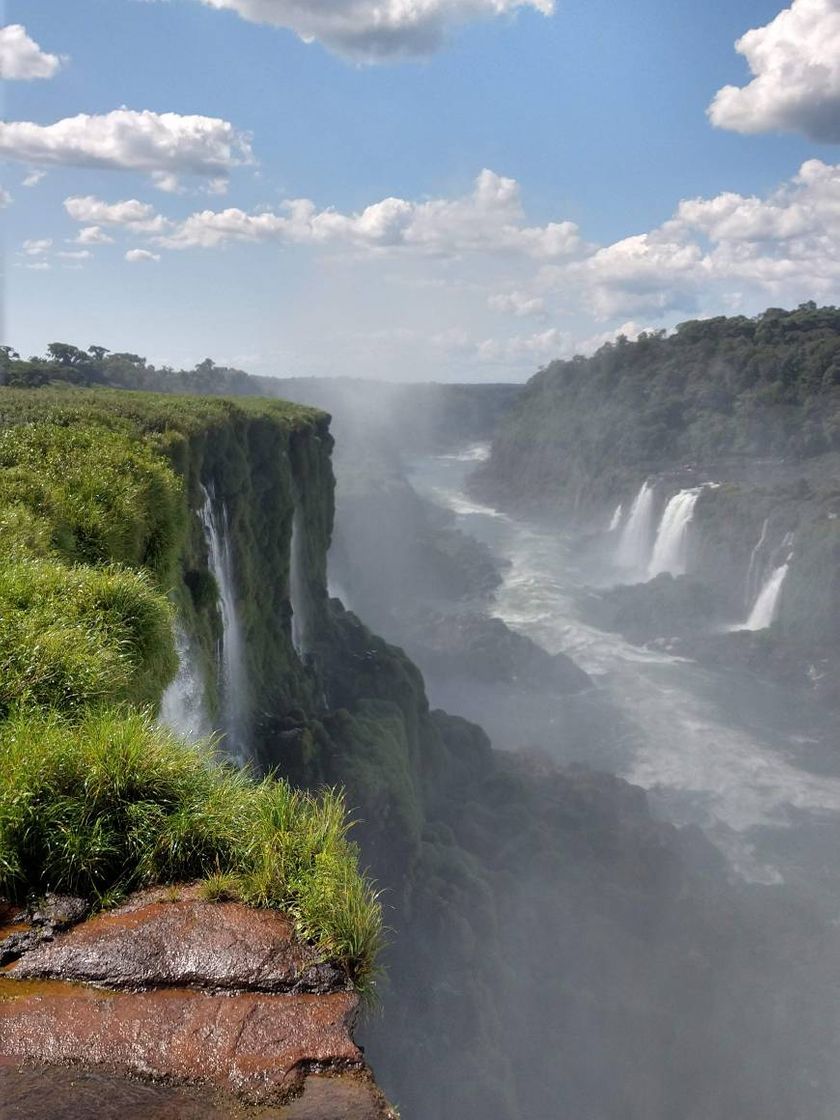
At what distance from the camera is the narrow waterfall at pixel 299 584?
95.1 ft

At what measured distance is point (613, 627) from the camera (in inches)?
2132

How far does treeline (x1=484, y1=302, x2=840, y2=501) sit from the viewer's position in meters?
72.1

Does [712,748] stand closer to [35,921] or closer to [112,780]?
[112,780]

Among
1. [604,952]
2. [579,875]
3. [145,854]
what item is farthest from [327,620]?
[145,854]

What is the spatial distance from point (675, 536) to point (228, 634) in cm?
4680

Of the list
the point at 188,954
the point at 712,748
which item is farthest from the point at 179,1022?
the point at 712,748

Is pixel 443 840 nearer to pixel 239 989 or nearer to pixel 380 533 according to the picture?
pixel 239 989

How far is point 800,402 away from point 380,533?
131 feet

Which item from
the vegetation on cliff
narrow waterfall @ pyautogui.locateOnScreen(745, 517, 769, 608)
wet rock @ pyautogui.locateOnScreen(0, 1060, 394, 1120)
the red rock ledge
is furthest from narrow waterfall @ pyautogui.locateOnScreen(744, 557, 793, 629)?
wet rock @ pyautogui.locateOnScreen(0, 1060, 394, 1120)

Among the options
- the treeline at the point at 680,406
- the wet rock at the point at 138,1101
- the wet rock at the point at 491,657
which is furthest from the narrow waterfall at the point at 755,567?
the wet rock at the point at 138,1101

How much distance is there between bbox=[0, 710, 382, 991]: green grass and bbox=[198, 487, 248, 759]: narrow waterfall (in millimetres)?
13538

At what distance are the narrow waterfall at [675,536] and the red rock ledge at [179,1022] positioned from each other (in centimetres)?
5711

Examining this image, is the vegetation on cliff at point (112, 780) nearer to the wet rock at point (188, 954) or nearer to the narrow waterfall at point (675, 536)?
the wet rock at point (188, 954)

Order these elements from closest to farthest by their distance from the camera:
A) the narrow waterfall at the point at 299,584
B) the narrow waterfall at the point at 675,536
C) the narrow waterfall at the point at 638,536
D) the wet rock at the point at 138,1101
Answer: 1. the wet rock at the point at 138,1101
2. the narrow waterfall at the point at 299,584
3. the narrow waterfall at the point at 675,536
4. the narrow waterfall at the point at 638,536
